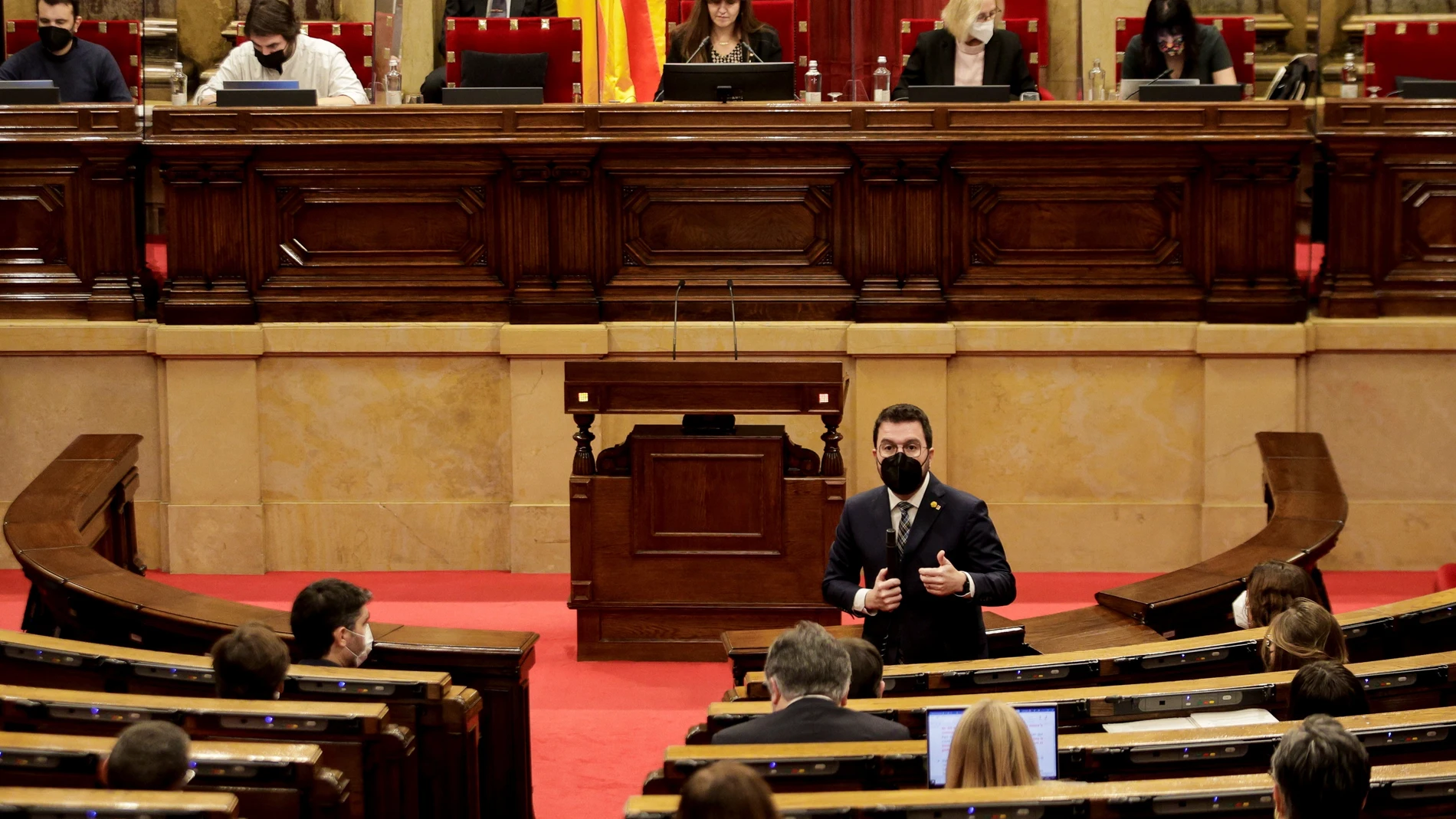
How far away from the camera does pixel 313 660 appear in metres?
4.31

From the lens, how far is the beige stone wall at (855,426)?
291 inches

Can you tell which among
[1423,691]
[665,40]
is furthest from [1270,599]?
[665,40]

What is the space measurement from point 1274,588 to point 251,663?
261 cm

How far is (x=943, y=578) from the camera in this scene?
445cm

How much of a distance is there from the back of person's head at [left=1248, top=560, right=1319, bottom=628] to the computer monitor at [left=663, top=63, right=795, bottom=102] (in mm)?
3625

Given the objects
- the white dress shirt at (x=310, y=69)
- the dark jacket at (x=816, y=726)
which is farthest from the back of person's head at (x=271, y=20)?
the dark jacket at (x=816, y=726)

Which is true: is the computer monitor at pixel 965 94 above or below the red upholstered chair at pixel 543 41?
below

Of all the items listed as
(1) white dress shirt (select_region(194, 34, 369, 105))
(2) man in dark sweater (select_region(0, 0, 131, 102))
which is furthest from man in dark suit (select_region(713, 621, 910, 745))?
(2) man in dark sweater (select_region(0, 0, 131, 102))

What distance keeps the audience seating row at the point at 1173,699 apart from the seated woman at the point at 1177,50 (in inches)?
174

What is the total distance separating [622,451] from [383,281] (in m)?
1.83

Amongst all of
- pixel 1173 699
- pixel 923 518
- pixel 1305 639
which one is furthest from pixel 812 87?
pixel 1173 699

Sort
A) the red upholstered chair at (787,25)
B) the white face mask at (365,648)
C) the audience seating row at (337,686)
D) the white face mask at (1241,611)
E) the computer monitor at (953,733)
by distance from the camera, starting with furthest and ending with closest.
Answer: the red upholstered chair at (787,25), the white face mask at (1241,611), the white face mask at (365,648), the audience seating row at (337,686), the computer monitor at (953,733)

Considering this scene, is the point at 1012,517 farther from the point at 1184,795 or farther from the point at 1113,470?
the point at 1184,795

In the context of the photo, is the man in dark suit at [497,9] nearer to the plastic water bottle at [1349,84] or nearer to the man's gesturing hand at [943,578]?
the plastic water bottle at [1349,84]
